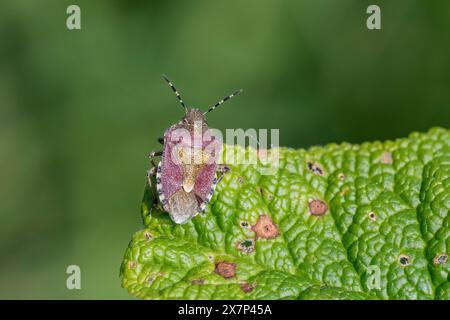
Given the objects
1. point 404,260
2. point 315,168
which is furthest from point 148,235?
point 404,260

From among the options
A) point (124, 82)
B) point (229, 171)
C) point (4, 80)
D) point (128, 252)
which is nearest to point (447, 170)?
point (229, 171)

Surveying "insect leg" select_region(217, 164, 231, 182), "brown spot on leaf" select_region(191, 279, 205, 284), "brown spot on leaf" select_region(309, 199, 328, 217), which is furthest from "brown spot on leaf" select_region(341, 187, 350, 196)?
"brown spot on leaf" select_region(191, 279, 205, 284)

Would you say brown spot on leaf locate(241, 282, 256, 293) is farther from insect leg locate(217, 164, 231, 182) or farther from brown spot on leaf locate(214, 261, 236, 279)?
insect leg locate(217, 164, 231, 182)

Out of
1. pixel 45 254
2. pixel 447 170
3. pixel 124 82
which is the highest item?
pixel 124 82

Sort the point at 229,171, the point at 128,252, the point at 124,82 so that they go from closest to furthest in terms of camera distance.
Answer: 1. the point at 128,252
2. the point at 229,171
3. the point at 124,82

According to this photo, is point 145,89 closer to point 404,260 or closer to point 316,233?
point 316,233

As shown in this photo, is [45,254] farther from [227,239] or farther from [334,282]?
[334,282]
